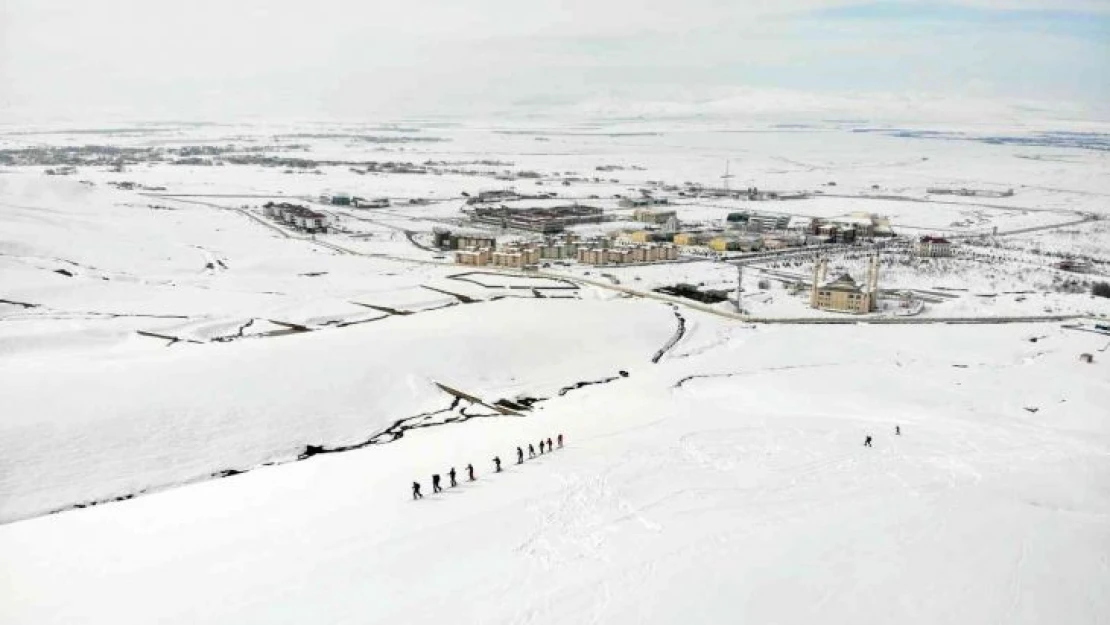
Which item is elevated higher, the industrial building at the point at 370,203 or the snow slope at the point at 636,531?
the industrial building at the point at 370,203

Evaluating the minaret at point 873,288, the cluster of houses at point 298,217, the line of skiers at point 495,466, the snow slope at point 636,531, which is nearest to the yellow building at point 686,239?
the minaret at point 873,288

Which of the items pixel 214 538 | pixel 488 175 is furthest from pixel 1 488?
pixel 488 175

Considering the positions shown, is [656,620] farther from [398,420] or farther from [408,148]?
[408,148]

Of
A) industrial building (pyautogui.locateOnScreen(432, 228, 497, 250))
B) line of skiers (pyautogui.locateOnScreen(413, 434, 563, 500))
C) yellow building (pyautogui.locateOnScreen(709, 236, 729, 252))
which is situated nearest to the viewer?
line of skiers (pyautogui.locateOnScreen(413, 434, 563, 500))

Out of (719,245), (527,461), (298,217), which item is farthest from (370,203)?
(527,461)

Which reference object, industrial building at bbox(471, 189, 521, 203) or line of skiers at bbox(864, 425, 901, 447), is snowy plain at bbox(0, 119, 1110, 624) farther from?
industrial building at bbox(471, 189, 521, 203)

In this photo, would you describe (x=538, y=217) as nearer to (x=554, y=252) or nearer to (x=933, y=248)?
(x=554, y=252)

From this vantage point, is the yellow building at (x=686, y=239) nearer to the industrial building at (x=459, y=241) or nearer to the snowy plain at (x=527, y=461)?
the industrial building at (x=459, y=241)

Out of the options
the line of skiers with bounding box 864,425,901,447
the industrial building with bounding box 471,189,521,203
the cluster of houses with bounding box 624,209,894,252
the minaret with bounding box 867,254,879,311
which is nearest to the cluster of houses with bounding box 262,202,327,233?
the industrial building with bounding box 471,189,521,203
